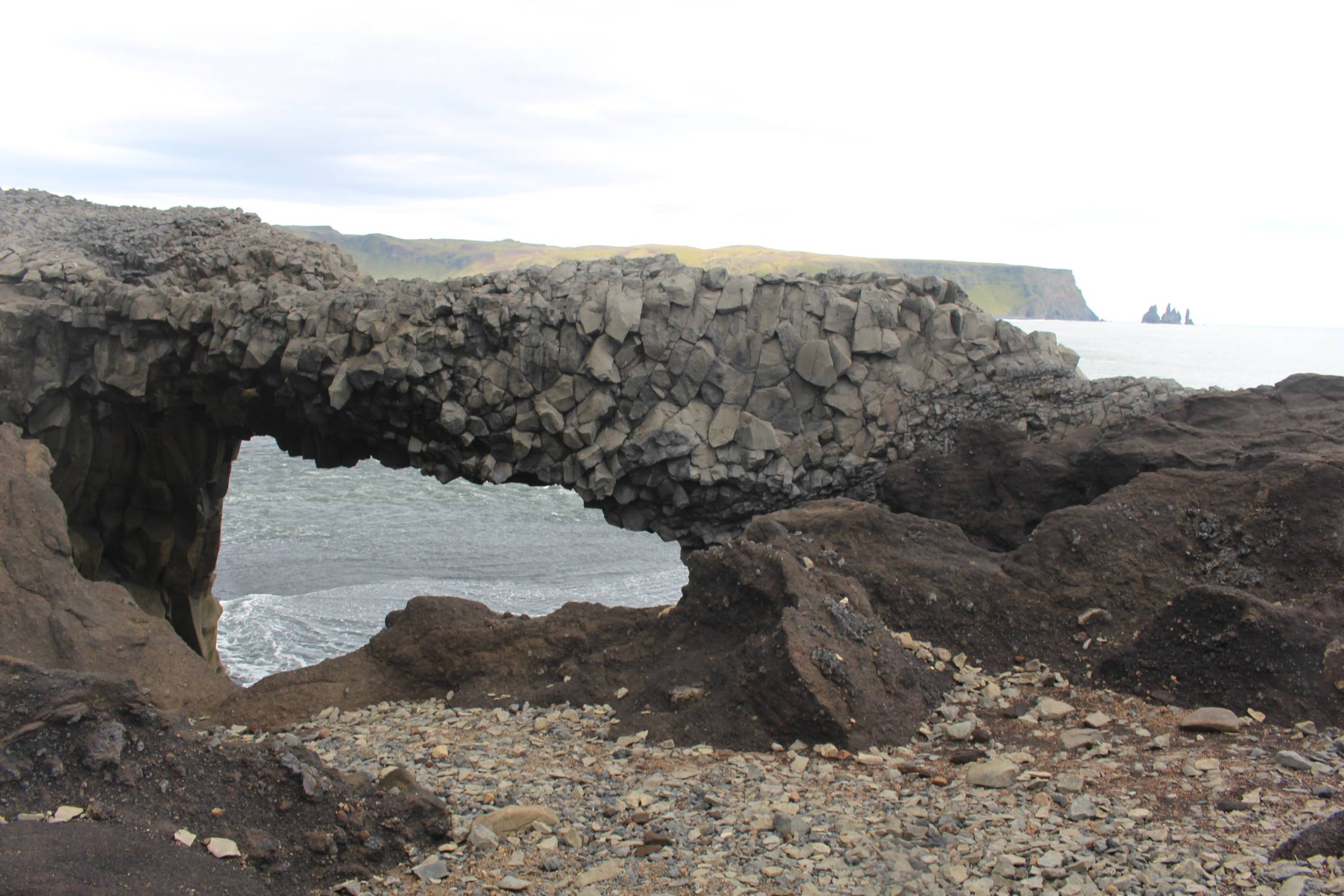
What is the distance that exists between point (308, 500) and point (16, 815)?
4078cm

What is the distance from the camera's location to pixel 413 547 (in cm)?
3584

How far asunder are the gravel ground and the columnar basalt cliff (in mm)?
6831

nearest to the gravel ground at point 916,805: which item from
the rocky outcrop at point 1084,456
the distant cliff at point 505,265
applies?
the rocky outcrop at point 1084,456

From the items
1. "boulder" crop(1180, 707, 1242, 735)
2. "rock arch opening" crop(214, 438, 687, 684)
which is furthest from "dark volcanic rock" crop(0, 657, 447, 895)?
"rock arch opening" crop(214, 438, 687, 684)

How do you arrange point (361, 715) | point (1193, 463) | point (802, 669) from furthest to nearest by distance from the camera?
point (1193, 463)
point (361, 715)
point (802, 669)

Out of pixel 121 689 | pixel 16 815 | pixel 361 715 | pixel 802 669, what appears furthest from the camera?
pixel 361 715

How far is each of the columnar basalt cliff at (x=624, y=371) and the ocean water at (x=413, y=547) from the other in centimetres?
888

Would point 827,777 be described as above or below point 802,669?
below

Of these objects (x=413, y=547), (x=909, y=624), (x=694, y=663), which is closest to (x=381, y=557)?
(x=413, y=547)

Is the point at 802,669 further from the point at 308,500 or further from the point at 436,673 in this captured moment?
the point at 308,500

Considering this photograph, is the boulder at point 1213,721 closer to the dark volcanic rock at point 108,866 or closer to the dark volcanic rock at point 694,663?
the dark volcanic rock at point 694,663

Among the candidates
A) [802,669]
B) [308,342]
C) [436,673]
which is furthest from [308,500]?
→ [802,669]

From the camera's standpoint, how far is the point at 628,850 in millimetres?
4559

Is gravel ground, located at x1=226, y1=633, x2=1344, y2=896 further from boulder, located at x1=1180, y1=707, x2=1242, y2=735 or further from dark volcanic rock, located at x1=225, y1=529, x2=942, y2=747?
dark volcanic rock, located at x1=225, y1=529, x2=942, y2=747
